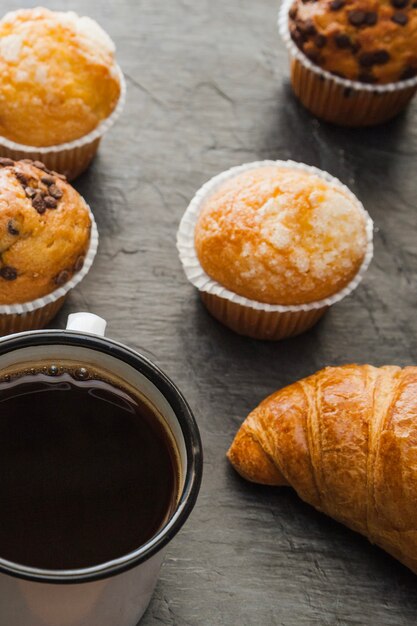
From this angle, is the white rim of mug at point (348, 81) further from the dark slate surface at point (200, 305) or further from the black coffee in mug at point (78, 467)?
the black coffee in mug at point (78, 467)

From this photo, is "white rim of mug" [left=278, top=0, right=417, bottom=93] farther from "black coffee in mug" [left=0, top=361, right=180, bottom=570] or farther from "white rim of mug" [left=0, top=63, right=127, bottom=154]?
"black coffee in mug" [left=0, top=361, right=180, bottom=570]

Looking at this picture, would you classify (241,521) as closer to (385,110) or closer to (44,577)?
(44,577)

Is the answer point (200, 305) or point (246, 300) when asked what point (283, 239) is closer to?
point (246, 300)

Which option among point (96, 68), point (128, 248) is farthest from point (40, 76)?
point (128, 248)

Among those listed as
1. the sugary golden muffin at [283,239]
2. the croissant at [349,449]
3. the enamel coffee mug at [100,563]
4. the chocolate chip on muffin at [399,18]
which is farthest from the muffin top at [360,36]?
the enamel coffee mug at [100,563]

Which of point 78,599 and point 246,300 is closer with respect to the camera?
point 78,599

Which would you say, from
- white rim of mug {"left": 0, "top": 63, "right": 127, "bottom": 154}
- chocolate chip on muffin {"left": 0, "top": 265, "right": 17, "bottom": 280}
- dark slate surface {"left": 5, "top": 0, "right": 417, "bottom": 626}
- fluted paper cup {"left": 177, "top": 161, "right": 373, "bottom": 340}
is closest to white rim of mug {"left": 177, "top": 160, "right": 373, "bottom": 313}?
fluted paper cup {"left": 177, "top": 161, "right": 373, "bottom": 340}

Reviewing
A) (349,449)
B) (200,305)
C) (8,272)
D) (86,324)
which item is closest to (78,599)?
(86,324)
